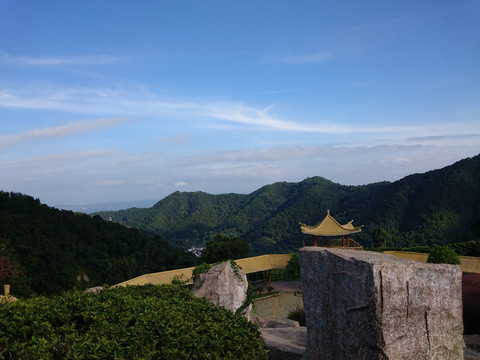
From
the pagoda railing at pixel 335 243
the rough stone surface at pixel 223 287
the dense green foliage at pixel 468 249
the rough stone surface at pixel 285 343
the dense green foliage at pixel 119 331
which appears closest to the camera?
the dense green foliage at pixel 119 331

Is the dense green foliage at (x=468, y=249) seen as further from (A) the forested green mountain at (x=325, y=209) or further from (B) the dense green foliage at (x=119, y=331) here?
(B) the dense green foliage at (x=119, y=331)

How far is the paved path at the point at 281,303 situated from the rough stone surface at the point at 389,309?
35.9 feet

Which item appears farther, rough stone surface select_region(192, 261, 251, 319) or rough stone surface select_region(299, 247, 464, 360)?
rough stone surface select_region(192, 261, 251, 319)

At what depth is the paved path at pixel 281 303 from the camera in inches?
770

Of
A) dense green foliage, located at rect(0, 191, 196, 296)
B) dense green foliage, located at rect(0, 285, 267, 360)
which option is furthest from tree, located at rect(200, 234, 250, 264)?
dense green foliage, located at rect(0, 285, 267, 360)

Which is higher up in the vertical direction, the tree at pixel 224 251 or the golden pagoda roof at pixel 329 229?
the golden pagoda roof at pixel 329 229

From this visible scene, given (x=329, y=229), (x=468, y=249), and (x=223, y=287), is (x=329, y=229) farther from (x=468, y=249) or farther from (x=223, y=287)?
(x=223, y=287)

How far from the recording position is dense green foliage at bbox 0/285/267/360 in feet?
15.7

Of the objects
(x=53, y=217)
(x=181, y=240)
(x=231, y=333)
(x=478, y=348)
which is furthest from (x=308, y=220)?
(x=231, y=333)

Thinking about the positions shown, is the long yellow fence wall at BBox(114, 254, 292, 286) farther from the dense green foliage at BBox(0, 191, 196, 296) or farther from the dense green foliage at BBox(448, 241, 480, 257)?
the dense green foliage at BBox(448, 241, 480, 257)

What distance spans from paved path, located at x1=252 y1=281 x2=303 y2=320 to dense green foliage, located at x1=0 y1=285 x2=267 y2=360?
12.4 meters

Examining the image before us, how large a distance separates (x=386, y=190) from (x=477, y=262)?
4662 cm

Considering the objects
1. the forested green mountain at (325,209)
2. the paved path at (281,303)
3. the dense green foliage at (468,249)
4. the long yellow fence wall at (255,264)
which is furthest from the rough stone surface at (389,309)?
the forested green mountain at (325,209)

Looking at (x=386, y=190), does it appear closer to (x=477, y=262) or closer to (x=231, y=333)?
(x=477, y=262)
